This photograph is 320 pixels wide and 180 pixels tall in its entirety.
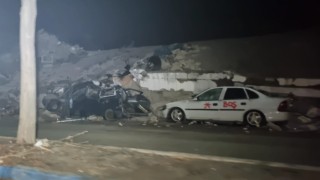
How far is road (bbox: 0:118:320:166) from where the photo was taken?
11.1m

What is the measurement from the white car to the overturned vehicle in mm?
2481

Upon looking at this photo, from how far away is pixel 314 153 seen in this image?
37.3ft

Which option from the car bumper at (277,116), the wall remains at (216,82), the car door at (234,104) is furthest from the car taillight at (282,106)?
the wall remains at (216,82)

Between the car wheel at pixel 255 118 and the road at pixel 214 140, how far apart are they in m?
0.47

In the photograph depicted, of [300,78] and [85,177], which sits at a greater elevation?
[300,78]

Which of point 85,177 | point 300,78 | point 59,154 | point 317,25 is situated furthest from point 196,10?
point 85,177

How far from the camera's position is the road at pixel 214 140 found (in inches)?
436

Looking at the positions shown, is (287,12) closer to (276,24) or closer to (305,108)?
(276,24)

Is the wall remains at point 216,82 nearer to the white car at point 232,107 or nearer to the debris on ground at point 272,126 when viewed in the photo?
the white car at point 232,107

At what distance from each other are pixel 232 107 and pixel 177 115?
2.40 m

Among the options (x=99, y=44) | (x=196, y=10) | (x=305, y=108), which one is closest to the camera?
(x=305, y=108)

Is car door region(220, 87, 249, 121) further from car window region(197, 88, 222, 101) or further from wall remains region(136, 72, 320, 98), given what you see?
wall remains region(136, 72, 320, 98)

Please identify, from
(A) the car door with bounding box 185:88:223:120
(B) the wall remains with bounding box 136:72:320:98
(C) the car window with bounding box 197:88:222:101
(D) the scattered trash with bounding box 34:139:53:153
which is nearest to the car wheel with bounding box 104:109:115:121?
(B) the wall remains with bounding box 136:72:320:98

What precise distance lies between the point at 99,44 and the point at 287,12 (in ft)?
37.0
